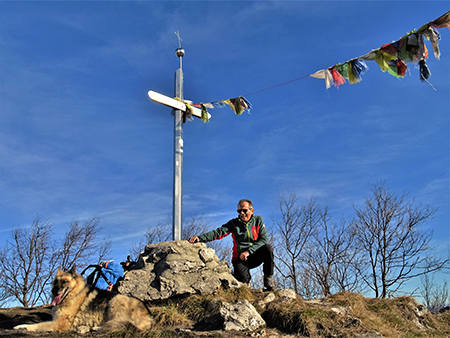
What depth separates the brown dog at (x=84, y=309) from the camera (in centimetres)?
560

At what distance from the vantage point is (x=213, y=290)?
21.1ft

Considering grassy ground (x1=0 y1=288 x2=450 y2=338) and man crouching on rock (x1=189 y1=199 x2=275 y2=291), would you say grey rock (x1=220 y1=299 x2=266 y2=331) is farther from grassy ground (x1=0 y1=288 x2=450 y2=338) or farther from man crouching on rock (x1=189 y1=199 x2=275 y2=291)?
man crouching on rock (x1=189 y1=199 x2=275 y2=291)

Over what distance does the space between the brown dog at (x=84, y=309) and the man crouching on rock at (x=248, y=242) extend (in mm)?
2088

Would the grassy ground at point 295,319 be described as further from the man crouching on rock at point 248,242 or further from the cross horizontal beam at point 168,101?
the cross horizontal beam at point 168,101

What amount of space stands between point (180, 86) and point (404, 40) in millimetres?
5990

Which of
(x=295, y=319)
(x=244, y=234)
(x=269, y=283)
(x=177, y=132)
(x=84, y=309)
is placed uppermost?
(x=177, y=132)

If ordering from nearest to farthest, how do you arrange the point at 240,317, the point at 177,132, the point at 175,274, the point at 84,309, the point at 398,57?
the point at 240,317, the point at 84,309, the point at 175,274, the point at 398,57, the point at 177,132

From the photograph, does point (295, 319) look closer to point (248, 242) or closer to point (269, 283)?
point (269, 283)

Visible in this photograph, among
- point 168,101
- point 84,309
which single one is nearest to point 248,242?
point 84,309

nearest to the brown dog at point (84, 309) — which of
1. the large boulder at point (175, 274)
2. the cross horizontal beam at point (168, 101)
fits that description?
the large boulder at point (175, 274)

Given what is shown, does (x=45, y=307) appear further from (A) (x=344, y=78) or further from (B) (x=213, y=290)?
(A) (x=344, y=78)

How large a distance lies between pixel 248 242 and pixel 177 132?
4121mm

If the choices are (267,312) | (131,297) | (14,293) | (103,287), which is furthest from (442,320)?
(14,293)

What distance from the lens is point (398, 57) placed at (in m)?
8.09
